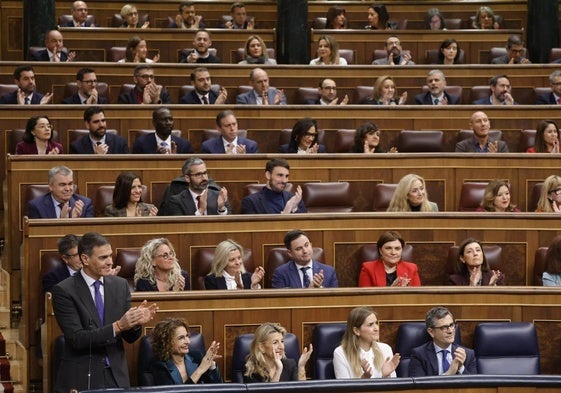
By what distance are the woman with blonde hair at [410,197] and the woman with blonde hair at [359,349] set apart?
1.39 m

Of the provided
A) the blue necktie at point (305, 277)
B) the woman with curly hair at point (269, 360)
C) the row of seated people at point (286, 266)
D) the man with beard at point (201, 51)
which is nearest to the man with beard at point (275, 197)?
the row of seated people at point (286, 266)

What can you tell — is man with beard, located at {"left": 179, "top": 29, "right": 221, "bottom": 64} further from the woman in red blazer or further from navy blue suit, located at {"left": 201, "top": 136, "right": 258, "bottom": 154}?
the woman in red blazer

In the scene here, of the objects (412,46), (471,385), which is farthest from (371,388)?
(412,46)

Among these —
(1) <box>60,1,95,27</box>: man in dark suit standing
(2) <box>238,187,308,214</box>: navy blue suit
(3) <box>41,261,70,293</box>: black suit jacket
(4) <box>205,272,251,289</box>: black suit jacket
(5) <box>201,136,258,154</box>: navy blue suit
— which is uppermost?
(1) <box>60,1,95,27</box>: man in dark suit standing

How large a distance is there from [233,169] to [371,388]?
116 inches

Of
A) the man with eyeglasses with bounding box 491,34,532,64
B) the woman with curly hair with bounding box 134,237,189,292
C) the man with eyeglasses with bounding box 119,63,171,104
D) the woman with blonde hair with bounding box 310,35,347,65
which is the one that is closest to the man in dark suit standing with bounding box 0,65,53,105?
the man with eyeglasses with bounding box 119,63,171,104

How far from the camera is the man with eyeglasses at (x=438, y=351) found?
5074 mm

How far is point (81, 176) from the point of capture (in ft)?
22.0

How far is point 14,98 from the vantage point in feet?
25.7

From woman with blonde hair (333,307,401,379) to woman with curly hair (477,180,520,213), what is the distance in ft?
5.29

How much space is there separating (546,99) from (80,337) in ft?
15.2

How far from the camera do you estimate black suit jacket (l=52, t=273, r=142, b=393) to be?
469 centimetres

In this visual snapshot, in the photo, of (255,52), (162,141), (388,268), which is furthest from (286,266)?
(255,52)

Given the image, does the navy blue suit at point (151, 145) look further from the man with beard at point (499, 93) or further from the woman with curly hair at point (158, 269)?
the man with beard at point (499, 93)
